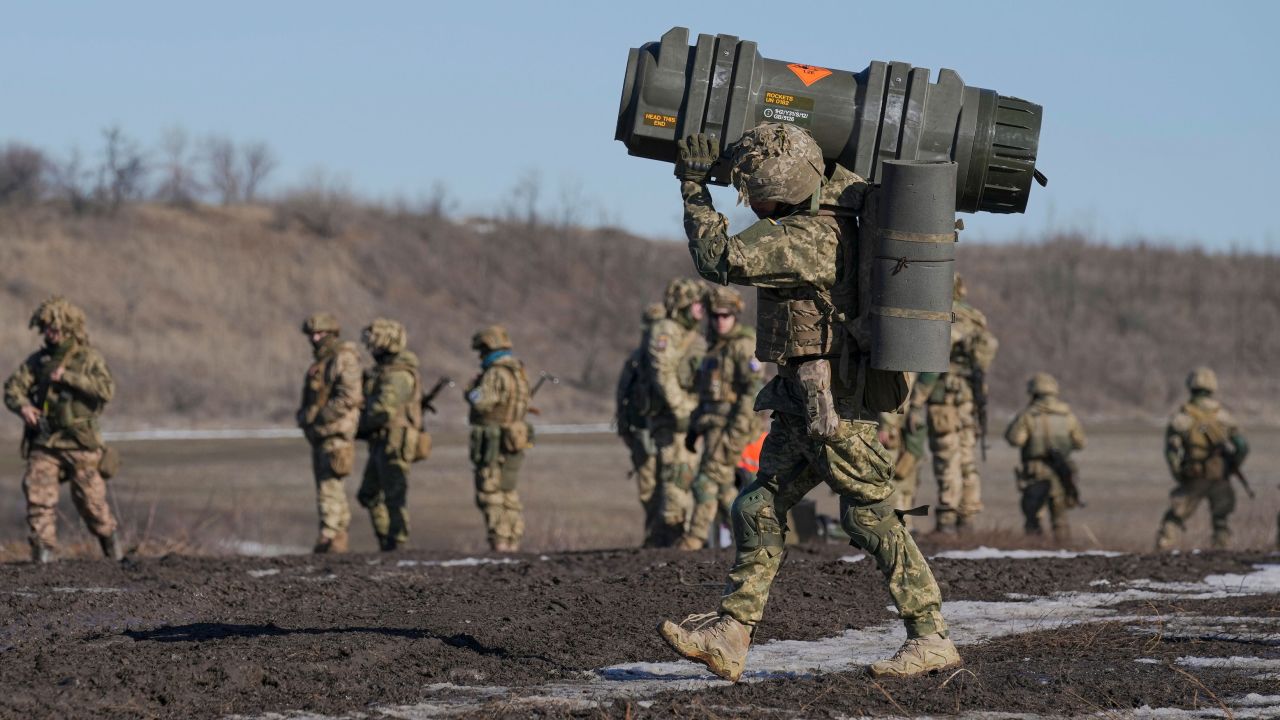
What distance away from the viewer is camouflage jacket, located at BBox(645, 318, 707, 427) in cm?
1327

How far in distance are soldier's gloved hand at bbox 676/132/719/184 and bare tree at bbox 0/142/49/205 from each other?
49322mm

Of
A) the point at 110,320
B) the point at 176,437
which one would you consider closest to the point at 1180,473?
the point at 176,437

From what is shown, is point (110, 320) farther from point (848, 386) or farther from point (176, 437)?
point (848, 386)

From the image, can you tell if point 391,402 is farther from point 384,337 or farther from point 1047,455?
point 1047,455

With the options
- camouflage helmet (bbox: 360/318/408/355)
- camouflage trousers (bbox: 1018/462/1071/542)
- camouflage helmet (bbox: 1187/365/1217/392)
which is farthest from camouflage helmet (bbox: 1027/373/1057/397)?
camouflage helmet (bbox: 360/318/408/355)

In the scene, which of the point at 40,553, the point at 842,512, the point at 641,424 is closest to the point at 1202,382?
the point at 641,424

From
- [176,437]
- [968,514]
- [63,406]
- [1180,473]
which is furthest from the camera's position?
[176,437]

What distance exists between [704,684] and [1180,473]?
38.5 ft

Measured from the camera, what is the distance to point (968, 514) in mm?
15320

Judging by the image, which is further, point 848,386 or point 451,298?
point 451,298

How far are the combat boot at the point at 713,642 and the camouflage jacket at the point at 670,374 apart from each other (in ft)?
23.4

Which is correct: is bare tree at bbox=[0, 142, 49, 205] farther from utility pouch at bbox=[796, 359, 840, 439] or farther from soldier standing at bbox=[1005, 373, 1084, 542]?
utility pouch at bbox=[796, 359, 840, 439]

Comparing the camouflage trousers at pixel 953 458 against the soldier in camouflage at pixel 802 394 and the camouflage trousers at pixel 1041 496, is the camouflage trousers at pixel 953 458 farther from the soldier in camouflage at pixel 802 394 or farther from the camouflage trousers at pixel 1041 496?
the soldier in camouflage at pixel 802 394

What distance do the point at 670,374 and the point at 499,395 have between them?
1.43 m
